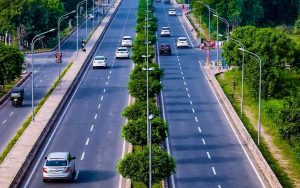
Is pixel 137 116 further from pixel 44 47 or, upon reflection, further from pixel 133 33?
pixel 133 33

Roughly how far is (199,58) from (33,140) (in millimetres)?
45460

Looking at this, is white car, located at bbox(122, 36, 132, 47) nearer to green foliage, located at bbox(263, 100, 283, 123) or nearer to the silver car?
green foliage, located at bbox(263, 100, 283, 123)

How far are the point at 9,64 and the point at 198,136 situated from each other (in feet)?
76.4

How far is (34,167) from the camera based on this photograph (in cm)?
4956

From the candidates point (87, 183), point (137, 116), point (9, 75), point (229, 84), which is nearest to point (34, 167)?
point (87, 183)

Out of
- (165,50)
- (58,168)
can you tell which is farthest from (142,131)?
(165,50)

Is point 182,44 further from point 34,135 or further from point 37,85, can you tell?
point 34,135

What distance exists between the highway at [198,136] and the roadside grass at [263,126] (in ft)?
4.68

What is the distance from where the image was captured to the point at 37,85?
8006 centimetres

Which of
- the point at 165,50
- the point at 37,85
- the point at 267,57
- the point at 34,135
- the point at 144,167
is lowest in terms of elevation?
the point at 34,135

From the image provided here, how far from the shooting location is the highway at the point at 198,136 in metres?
47.9

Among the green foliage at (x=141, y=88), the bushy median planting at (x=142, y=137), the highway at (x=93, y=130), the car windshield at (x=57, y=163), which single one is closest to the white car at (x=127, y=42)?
the highway at (x=93, y=130)

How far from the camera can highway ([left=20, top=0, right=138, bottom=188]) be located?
47.7 meters

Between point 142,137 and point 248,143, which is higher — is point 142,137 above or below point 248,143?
above
